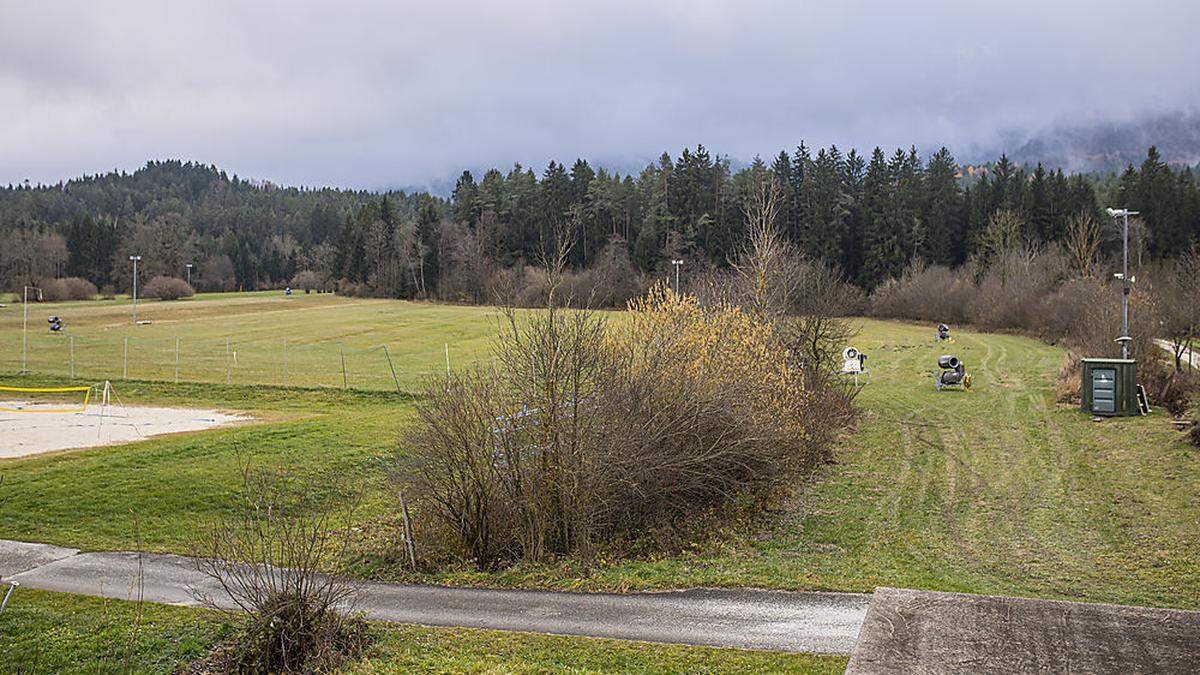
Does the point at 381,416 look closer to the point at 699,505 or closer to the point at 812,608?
the point at 699,505

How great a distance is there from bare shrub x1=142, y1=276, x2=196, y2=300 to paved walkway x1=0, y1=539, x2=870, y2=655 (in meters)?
114

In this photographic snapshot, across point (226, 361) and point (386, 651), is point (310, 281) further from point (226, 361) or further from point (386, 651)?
point (386, 651)

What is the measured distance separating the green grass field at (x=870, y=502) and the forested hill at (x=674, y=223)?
40670 millimetres

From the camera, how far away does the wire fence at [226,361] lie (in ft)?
145

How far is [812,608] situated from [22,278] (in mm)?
128580

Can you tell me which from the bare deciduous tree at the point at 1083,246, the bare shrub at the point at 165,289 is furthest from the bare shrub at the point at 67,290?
the bare deciduous tree at the point at 1083,246

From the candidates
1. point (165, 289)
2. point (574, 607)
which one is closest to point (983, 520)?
point (574, 607)

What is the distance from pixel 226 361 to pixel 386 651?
148ft

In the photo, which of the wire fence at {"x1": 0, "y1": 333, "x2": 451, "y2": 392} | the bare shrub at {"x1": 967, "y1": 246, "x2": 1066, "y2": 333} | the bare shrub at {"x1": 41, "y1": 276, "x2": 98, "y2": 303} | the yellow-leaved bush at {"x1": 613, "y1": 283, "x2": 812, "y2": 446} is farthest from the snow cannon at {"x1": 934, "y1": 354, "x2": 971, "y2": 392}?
the bare shrub at {"x1": 41, "y1": 276, "x2": 98, "y2": 303}

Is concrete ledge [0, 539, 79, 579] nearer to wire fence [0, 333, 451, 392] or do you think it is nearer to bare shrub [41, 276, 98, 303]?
wire fence [0, 333, 451, 392]

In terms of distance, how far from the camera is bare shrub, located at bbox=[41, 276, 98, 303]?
11100 cm

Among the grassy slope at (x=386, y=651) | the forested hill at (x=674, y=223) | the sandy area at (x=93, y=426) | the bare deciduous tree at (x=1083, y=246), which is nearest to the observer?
the grassy slope at (x=386, y=651)

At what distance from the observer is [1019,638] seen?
8148mm

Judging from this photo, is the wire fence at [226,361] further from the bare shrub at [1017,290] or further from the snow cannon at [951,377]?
the bare shrub at [1017,290]
